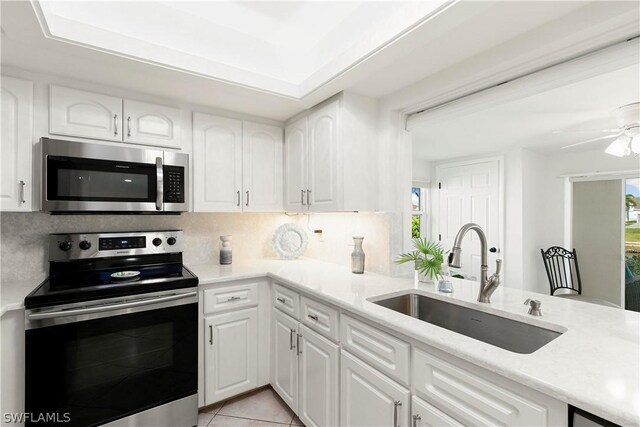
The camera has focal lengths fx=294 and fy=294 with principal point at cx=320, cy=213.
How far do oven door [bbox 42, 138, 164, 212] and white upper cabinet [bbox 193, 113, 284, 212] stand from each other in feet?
1.00

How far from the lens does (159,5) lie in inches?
65.5

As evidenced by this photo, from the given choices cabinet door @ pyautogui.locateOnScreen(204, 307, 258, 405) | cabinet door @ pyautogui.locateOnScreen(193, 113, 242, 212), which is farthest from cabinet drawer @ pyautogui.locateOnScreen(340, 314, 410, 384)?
cabinet door @ pyautogui.locateOnScreen(193, 113, 242, 212)

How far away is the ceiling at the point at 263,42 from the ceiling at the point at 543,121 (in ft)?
1.22

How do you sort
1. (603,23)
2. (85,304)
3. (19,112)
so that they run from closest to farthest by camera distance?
(603,23), (85,304), (19,112)

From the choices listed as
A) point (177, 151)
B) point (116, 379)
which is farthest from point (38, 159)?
point (116, 379)

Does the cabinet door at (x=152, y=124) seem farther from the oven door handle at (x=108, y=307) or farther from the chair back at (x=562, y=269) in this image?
the chair back at (x=562, y=269)

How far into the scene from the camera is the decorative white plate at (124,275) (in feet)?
5.89

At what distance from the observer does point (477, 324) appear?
142cm

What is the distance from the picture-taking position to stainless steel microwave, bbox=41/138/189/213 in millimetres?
1667

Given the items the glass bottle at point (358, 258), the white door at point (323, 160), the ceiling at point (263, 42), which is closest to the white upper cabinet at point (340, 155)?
the white door at point (323, 160)

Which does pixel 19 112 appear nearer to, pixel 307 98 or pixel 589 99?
pixel 307 98

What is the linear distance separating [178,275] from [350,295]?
114cm

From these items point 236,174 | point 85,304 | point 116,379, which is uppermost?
point 236,174

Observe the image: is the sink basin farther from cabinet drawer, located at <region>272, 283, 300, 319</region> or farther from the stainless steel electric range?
the stainless steel electric range
